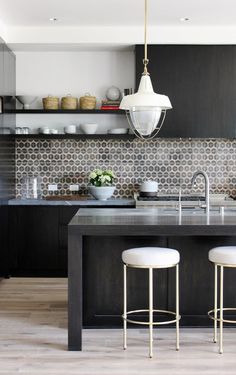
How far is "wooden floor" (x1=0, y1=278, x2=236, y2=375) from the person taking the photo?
159 inches

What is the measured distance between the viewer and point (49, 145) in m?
7.66

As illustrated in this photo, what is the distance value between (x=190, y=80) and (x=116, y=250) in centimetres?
296

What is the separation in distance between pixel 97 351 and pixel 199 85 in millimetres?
3768

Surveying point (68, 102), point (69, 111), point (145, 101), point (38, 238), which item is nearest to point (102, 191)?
point (38, 238)

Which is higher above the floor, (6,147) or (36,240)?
(6,147)

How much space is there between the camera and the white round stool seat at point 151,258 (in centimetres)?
431

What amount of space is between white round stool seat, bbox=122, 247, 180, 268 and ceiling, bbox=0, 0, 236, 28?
278 cm

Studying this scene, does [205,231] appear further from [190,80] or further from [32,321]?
[190,80]

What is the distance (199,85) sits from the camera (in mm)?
7176

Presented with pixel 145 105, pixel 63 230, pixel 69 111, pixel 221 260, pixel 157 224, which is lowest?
pixel 63 230

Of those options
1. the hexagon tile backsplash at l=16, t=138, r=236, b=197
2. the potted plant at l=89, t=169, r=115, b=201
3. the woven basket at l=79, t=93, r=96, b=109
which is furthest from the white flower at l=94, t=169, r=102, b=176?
the woven basket at l=79, t=93, r=96, b=109

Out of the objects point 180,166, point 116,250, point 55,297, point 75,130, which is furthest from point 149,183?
point 116,250

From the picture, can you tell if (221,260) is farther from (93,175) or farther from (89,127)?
(89,127)

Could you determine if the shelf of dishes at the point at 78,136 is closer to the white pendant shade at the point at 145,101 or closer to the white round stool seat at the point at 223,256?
the white pendant shade at the point at 145,101
